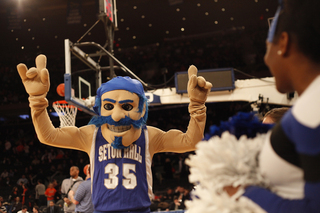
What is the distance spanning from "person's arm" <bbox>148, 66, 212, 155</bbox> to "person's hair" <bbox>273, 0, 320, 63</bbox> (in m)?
1.22

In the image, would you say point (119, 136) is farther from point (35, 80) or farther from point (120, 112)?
point (35, 80)

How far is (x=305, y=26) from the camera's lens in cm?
94

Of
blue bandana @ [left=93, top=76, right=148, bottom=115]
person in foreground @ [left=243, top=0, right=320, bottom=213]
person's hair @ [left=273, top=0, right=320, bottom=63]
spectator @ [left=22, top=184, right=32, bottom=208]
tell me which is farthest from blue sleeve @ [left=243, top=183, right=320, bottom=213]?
spectator @ [left=22, top=184, right=32, bottom=208]

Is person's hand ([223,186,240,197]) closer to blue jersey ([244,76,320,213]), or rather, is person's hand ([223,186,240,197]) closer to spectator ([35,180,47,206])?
blue jersey ([244,76,320,213])

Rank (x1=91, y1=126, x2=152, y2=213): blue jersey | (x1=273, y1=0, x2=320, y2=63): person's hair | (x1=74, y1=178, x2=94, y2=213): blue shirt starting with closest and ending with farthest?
(x1=273, y1=0, x2=320, y2=63): person's hair, (x1=91, y1=126, x2=152, y2=213): blue jersey, (x1=74, y1=178, x2=94, y2=213): blue shirt

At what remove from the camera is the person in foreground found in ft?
2.74

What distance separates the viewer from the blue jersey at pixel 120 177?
219 centimetres

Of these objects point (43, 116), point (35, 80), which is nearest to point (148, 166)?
point (43, 116)

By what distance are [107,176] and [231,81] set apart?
3882mm

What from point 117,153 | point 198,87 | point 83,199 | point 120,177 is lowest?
point 83,199

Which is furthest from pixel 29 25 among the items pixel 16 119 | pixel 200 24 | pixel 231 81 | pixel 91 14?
pixel 231 81

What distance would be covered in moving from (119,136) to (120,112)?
0.17 metres

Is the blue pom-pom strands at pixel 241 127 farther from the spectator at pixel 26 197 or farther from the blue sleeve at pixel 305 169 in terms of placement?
the spectator at pixel 26 197

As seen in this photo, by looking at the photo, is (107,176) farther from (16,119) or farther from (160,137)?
(16,119)
